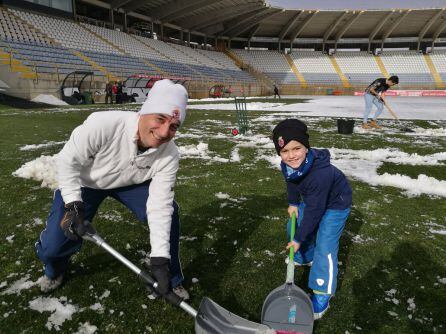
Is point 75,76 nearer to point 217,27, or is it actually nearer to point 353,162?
point 353,162

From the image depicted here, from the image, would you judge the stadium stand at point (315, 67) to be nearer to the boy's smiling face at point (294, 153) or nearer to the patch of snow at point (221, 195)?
the patch of snow at point (221, 195)

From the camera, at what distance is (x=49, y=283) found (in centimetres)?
239

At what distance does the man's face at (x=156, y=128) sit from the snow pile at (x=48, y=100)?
65.2ft

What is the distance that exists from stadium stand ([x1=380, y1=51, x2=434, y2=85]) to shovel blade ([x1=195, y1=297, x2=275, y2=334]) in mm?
53129

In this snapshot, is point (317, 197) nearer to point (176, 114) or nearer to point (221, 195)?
point (176, 114)

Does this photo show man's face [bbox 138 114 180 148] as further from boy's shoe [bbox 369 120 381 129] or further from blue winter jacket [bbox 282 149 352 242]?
boy's shoe [bbox 369 120 381 129]

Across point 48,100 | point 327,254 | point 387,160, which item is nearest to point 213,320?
point 327,254

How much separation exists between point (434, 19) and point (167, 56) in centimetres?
3771

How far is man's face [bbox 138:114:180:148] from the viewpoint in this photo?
202 cm

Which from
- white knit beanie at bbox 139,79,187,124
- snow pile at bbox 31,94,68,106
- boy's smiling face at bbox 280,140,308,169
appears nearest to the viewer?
white knit beanie at bbox 139,79,187,124

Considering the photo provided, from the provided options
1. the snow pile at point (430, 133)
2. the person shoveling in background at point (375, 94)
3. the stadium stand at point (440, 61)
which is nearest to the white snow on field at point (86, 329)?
the snow pile at point (430, 133)

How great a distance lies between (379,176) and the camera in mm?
5336

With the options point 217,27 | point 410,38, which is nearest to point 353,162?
point 217,27

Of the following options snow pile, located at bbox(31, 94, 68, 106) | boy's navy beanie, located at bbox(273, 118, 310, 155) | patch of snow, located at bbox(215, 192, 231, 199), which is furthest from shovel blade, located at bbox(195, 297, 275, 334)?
snow pile, located at bbox(31, 94, 68, 106)
